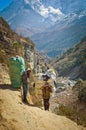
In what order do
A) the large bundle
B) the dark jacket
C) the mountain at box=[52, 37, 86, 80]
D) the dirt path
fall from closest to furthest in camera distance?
the dirt path < the large bundle < the dark jacket < the mountain at box=[52, 37, 86, 80]

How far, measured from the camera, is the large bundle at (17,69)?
587 inches

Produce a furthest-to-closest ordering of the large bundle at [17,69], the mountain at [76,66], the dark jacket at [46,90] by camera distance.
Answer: the mountain at [76,66] < the dark jacket at [46,90] < the large bundle at [17,69]

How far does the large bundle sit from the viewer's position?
1491 centimetres

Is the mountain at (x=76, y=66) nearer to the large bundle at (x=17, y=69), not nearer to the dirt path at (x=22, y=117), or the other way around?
the large bundle at (x=17, y=69)

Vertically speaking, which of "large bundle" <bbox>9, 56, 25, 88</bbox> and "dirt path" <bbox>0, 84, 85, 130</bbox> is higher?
"large bundle" <bbox>9, 56, 25, 88</bbox>

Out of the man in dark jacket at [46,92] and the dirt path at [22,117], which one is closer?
the dirt path at [22,117]

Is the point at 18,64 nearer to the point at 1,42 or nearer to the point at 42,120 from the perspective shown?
the point at 42,120

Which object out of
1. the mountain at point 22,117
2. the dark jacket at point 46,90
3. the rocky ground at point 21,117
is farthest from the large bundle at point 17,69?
the dark jacket at point 46,90

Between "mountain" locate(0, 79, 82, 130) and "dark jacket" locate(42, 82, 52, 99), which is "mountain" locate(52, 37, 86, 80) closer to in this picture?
"dark jacket" locate(42, 82, 52, 99)

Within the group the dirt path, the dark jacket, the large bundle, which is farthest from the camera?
the dark jacket

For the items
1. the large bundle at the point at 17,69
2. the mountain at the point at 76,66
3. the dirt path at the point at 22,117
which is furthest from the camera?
the mountain at the point at 76,66

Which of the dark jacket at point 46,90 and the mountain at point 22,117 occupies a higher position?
the dark jacket at point 46,90

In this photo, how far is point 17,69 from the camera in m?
15.0

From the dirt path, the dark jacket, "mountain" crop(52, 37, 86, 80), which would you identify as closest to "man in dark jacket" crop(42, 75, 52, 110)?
the dark jacket
